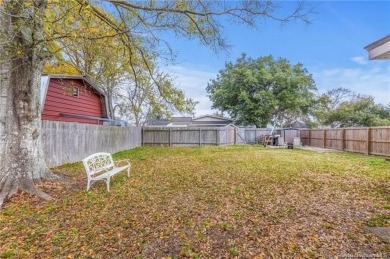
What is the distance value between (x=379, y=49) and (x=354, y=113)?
2533cm

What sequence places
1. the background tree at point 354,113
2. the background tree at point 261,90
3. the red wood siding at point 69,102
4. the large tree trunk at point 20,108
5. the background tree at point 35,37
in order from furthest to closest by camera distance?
the background tree at point 354,113 < the background tree at point 261,90 < the red wood siding at point 69,102 < the large tree trunk at point 20,108 < the background tree at point 35,37

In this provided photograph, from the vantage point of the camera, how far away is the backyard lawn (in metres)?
2.76

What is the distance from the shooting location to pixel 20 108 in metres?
4.98

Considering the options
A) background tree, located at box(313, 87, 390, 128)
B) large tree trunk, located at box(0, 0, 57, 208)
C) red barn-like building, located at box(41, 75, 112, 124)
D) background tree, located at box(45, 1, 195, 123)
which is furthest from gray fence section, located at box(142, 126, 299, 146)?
background tree, located at box(313, 87, 390, 128)

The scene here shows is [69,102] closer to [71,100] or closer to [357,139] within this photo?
[71,100]

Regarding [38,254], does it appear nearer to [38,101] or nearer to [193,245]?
[193,245]

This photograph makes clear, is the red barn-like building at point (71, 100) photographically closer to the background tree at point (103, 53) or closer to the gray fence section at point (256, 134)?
the background tree at point (103, 53)

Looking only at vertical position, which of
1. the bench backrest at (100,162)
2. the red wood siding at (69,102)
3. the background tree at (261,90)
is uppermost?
the background tree at (261,90)

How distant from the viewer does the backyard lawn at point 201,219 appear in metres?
2.76

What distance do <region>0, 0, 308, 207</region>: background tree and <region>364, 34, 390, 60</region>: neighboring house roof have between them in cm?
153

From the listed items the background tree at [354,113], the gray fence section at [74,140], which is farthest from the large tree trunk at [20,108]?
the background tree at [354,113]

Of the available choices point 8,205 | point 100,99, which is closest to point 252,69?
point 100,99

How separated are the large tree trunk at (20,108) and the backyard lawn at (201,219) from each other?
1.53 ft

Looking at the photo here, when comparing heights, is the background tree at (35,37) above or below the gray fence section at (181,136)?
above
